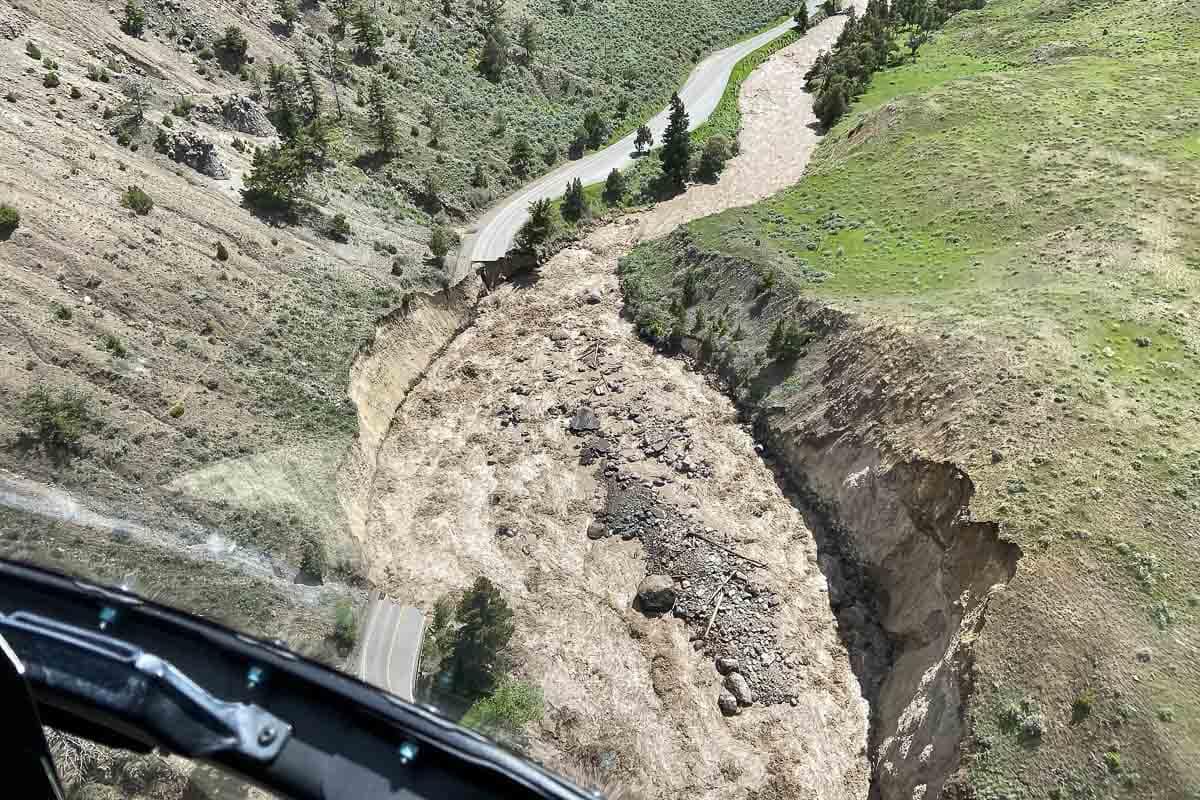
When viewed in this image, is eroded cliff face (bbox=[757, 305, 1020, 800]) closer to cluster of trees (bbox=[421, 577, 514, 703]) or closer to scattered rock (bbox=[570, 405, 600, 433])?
scattered rock (bbox=[570, 405, 600, 433])

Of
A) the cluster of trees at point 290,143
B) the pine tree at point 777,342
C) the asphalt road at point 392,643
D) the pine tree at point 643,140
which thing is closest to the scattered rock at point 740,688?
the asphalt road at point 392,643

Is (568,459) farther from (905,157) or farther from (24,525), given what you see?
(905,157)

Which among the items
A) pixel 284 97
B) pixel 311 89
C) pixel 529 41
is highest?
pixel 311 89

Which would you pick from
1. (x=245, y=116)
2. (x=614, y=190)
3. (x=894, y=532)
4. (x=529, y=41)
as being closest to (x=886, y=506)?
(x=894, y=532)

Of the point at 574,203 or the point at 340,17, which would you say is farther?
the point at 340,17

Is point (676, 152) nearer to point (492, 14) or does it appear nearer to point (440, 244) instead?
point (440, 244)

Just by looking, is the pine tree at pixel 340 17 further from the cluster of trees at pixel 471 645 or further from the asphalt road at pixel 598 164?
the cluster of trees at pixel 471 645

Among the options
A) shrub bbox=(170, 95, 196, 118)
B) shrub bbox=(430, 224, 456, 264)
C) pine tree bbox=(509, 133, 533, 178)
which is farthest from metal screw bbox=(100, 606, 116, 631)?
pine tree bbox=(509, 133, 533, 178)
